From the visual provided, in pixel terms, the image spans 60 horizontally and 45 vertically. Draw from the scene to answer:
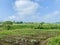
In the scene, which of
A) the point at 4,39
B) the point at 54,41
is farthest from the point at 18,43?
the point at 54,41

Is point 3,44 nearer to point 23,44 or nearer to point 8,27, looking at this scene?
point 23,44

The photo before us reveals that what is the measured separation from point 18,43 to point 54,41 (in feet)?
41.4

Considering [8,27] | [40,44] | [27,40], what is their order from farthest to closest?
[8,27] < [27,40] < [40,44]

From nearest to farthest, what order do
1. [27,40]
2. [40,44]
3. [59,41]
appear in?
1. [59,41]
2. [40,44]
3. [27,40]

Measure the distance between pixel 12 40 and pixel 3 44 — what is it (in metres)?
3.08

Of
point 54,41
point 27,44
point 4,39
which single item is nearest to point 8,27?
point 4,39

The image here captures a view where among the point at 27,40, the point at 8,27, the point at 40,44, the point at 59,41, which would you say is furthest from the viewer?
the point at 8,27

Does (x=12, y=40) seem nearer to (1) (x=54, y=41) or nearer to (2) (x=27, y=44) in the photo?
(2) (x=27, y=44)

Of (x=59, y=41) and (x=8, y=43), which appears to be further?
(x=8, y=43)

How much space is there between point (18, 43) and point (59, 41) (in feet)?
43.9

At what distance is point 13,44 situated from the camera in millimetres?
33781

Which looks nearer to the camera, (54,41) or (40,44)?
(54,41)

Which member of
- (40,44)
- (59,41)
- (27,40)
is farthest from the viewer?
(27,40)

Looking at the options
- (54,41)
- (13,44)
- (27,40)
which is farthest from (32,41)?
(54,41)
